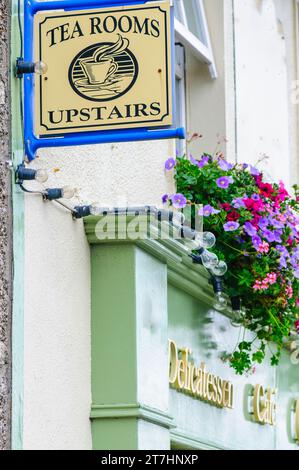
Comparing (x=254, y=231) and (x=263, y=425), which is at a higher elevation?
(x=254, y=231)

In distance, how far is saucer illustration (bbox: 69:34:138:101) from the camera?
6004mm

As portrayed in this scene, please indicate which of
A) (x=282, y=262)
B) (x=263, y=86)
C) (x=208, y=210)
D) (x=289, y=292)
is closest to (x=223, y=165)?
(x=208, y=210)

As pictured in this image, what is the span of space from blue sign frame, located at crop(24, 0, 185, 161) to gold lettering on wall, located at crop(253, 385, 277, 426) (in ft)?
10.7

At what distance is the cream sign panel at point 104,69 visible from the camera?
597 cm

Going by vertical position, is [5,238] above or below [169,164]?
below

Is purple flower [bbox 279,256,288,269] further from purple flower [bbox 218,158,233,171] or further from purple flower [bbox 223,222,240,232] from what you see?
purple flower [bbox 218,158,233,171]

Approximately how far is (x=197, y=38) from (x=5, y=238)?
3757mm

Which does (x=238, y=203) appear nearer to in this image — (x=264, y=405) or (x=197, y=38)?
(x=264, y=405)

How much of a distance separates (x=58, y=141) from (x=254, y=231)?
1898mm

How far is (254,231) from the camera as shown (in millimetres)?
7594

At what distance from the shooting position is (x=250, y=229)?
7590 mm

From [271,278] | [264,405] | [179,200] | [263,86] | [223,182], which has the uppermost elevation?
[263,86]

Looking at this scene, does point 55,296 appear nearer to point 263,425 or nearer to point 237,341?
point 237,341
